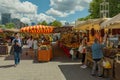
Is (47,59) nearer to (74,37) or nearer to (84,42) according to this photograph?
(84,42)

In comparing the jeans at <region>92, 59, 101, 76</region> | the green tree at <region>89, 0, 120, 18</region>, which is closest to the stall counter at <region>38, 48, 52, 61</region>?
the jeans at <region>92, 59, 101, 76</region>

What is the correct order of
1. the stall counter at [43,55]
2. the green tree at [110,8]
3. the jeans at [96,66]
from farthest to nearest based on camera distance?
the green tree at [110,8] < the stall counter at [43,55] < the jeans at [96,66]

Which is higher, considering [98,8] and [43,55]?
[98,8]

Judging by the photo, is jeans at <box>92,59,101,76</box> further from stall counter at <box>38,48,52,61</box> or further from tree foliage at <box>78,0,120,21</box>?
tree foliage at <box>78,0,120,21</box>

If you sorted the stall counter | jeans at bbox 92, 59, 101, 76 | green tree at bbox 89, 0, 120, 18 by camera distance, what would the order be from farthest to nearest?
green tree at bbox 89, 0, 120, 18, the stall counter, jeans at bbox 92, 59, 101, 76

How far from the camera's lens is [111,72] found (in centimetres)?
1302

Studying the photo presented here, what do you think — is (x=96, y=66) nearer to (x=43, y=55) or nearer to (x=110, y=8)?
(x=43, y=55)

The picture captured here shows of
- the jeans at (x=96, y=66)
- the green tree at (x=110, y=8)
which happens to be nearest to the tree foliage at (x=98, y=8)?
the green tree at (x=110, y=8)

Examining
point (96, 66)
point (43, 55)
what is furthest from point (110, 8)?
point (96, 66)

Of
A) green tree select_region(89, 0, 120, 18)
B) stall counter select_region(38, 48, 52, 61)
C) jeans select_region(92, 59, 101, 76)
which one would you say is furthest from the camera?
green tree select_region(89, 0, 120, 18)

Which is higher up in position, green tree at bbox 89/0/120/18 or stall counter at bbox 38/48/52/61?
green tree at bbox 89/0/120/18

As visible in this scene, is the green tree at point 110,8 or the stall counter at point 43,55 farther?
the green tree at point 110,8

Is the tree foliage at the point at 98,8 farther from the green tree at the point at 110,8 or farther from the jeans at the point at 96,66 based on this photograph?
the jeans at the point at 96,66

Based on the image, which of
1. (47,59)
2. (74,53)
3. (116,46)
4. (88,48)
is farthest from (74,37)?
(116,46)
